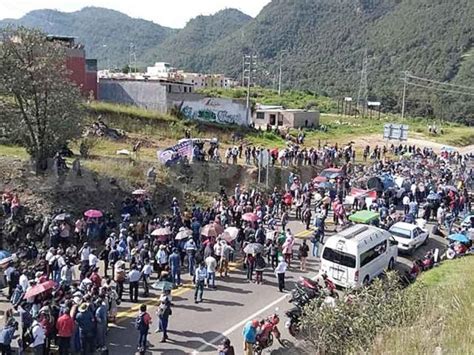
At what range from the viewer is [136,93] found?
49688 millimetres

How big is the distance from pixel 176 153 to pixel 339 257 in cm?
1586

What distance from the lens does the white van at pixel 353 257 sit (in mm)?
18859

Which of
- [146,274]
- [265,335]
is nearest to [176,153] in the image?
[146,274]

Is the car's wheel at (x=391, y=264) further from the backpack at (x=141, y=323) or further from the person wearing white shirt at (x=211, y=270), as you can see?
the backpack at (x=141, y=323)

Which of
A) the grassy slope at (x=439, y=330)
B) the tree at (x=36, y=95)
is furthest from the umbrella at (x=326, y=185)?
the grassy slope at (x=439, y=330)

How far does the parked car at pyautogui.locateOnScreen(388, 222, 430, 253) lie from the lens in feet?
78.5

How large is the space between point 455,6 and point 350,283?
17883cm

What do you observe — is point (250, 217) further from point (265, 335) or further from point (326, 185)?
point (265, 335)

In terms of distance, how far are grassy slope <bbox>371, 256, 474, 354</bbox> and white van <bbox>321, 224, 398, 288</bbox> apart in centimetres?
431

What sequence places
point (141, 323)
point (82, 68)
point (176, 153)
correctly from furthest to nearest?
point (82, 68) < point (176, 153) < point (141, 323)

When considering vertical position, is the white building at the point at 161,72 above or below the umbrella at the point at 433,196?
above

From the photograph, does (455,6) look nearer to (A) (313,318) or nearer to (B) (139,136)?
(B) (139,136)

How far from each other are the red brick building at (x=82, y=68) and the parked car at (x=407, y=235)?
27.8 m

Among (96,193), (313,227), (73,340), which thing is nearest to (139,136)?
(96,193)
